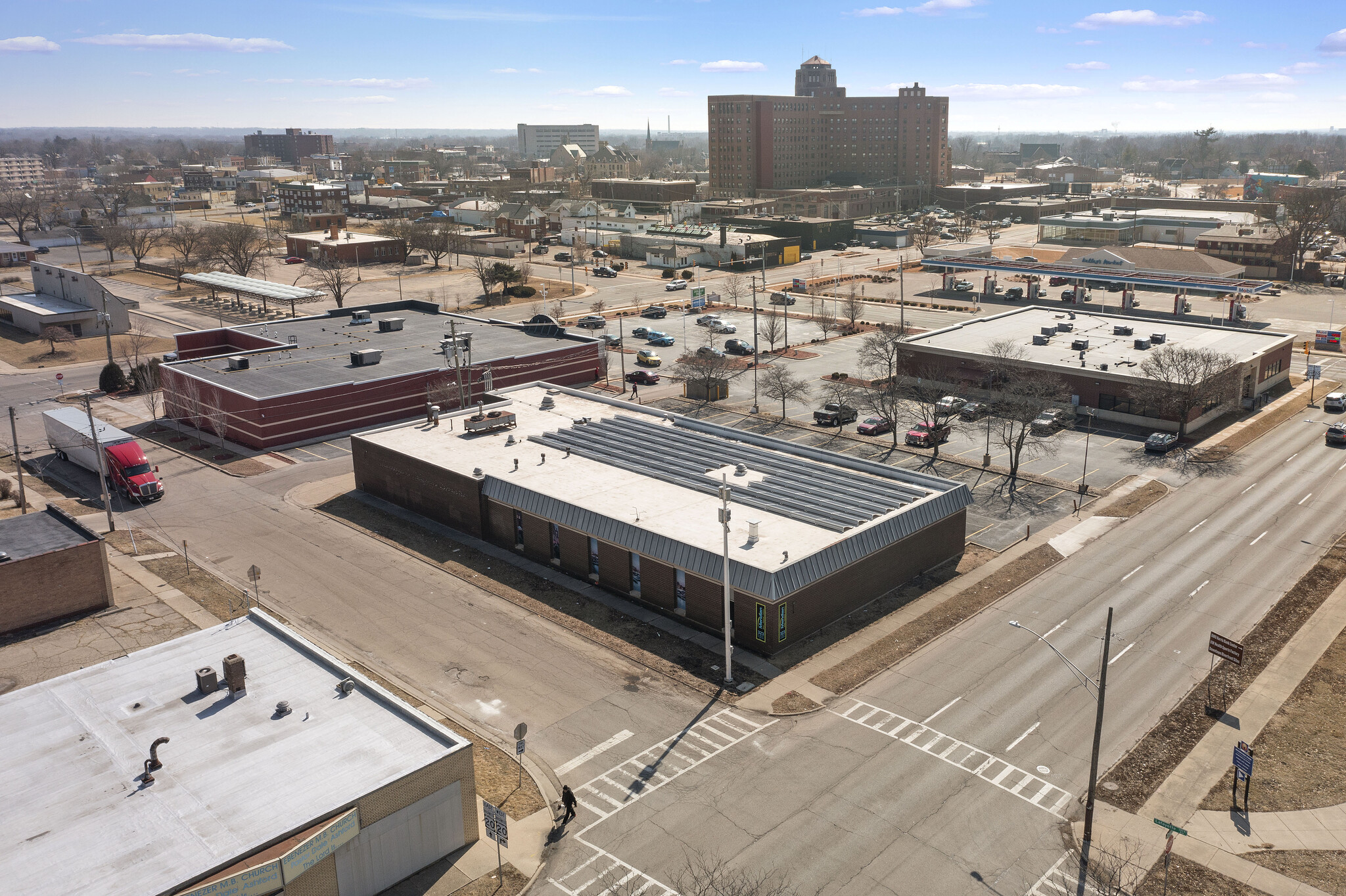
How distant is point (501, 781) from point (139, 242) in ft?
529

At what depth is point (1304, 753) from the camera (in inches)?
1248

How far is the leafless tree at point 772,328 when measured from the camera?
A: 302 ft

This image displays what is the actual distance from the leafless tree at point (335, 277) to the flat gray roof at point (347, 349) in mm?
18255

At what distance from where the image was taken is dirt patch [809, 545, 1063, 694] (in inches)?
1471

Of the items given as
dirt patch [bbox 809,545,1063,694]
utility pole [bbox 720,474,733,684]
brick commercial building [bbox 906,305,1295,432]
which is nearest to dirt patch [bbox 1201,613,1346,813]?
dirt patch [bbox 809,545,1063,694]

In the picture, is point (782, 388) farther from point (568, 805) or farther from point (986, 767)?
point (568, 805)

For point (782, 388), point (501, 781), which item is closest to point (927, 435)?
point (782, 388)

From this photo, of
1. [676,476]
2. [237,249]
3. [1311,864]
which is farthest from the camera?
[237,249]

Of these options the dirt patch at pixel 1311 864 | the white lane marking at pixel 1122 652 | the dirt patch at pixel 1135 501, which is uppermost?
the dirt patch at pixel 1135 501

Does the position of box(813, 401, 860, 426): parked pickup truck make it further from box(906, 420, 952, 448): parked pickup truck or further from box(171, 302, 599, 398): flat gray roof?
box(171, 302, 599, 398): flat gray roof

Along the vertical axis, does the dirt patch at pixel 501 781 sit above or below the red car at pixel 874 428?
below

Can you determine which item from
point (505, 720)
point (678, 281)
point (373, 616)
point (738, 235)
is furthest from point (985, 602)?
point (738, 235)

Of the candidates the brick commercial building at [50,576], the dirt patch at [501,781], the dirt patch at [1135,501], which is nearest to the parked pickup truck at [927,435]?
the dirt patch at [1135,501]

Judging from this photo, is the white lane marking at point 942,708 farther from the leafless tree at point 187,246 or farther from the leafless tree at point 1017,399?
the leafless tree at point 187,246
